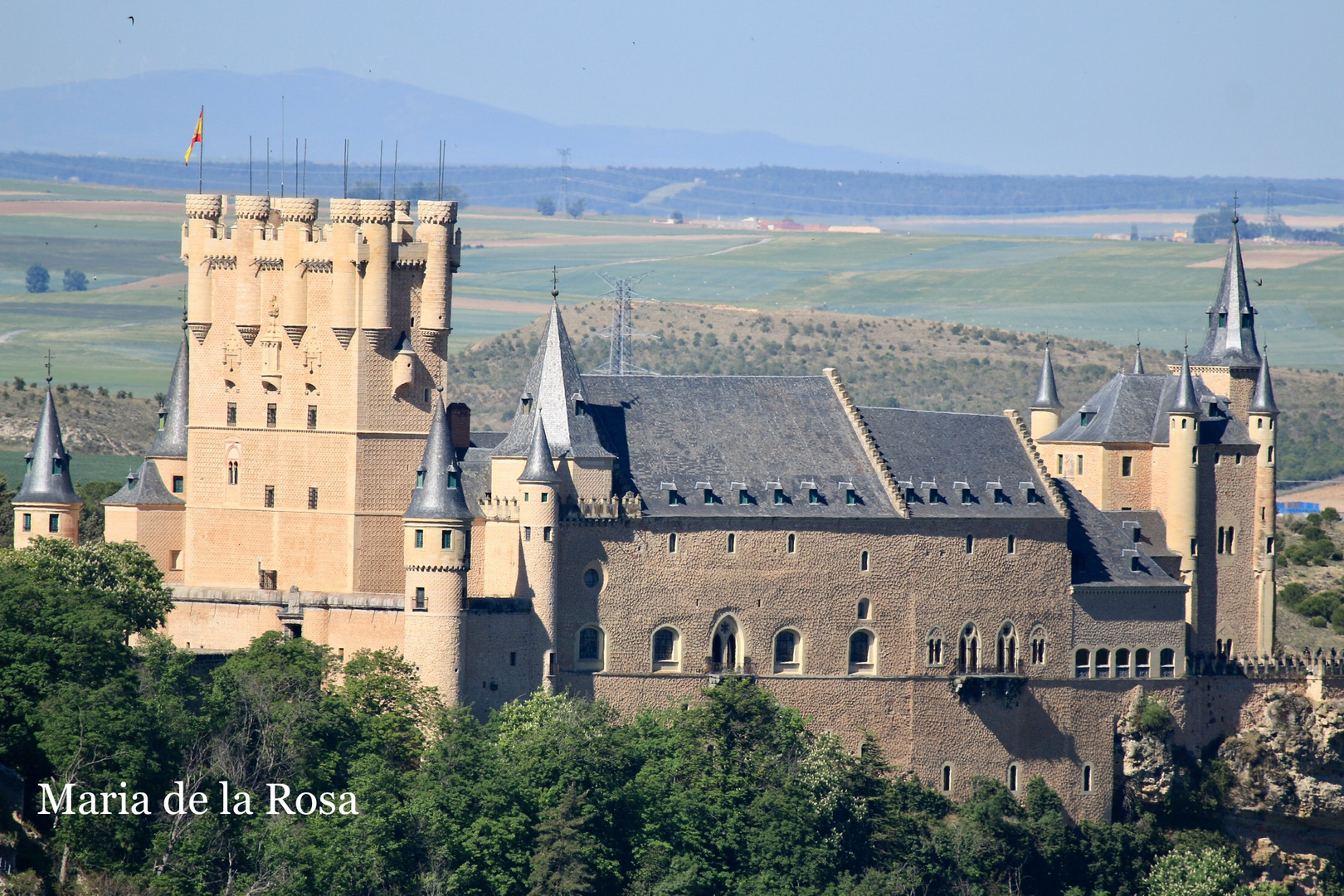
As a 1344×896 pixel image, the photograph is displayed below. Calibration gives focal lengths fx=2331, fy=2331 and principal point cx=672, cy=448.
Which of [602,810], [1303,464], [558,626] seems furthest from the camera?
[1303,464]

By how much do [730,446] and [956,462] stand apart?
9.22m

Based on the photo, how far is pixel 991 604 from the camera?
8669cm

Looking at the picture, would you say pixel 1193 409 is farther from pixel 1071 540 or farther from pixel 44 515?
pixel 44 515

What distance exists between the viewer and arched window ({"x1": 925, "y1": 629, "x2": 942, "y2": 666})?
85.8m

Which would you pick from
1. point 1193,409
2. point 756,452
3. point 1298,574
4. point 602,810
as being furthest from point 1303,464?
point 602,810

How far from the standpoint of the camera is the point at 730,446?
3349 inches

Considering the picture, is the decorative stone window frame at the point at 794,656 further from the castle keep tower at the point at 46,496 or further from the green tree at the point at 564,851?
the castle keep tower at the point at 46,496

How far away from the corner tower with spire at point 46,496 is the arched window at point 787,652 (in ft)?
83.7

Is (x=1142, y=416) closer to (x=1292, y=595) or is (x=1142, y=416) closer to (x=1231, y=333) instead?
(x=1231, y=333)

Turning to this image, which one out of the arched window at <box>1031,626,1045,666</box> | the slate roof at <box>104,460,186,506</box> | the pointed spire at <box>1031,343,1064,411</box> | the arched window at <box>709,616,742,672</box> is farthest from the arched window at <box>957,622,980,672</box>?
the slate roof at <box>104,460,186,506</box>

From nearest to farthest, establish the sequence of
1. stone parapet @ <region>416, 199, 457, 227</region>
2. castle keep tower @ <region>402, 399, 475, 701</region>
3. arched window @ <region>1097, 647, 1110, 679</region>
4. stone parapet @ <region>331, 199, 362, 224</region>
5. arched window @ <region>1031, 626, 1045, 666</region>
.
Result: castle keep tower @ <region>402, 399, 475, 701</region> < stone parapet @ <region>331, 199, 362, 224</region> < stone parapet @ <region>416, 199, 457, 227</region> < arched window @ <region>1031, 626, 1045, 666</region> < arched window @ <region>1097, 647, 1110, 679</region>

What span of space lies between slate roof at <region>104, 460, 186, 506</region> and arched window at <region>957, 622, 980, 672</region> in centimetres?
2914

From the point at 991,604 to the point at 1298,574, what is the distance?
149 ft

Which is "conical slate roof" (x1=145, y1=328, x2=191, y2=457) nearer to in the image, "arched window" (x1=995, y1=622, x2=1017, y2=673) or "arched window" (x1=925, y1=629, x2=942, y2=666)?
"arched window" (x1=925, y1=629, x2=942, y2=666)
